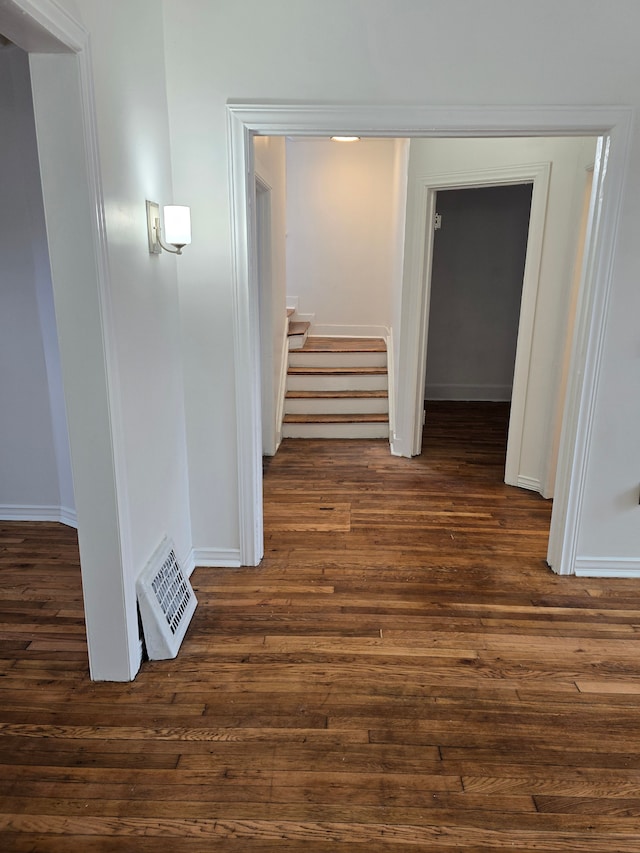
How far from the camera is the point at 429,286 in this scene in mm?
4520

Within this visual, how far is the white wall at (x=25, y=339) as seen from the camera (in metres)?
3.02

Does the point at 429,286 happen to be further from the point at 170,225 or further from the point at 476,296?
the point at 170,225

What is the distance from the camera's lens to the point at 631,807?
5.52 ft

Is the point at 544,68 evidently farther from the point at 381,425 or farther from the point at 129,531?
the point at 381,425

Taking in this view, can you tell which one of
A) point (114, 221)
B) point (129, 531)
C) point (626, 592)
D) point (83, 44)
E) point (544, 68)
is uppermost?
point (544, 68)

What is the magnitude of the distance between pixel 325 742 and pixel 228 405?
5.10 feet

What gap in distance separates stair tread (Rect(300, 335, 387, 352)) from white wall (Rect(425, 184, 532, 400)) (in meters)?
0.89

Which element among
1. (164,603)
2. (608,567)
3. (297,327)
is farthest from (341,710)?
(297,327)

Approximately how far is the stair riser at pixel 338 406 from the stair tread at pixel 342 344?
61cm

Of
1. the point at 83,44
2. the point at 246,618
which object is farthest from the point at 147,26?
the point at 246,618

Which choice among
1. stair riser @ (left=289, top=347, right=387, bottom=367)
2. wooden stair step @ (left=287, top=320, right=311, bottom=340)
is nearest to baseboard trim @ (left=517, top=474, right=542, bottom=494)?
stair riser @ (left=289, top=347, right=387, bottom=367)

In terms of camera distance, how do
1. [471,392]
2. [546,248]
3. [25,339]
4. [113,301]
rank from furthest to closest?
[471,392], [546,248], [25,339], [113,301]

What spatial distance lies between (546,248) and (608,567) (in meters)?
2.05

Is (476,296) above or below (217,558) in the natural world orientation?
above
